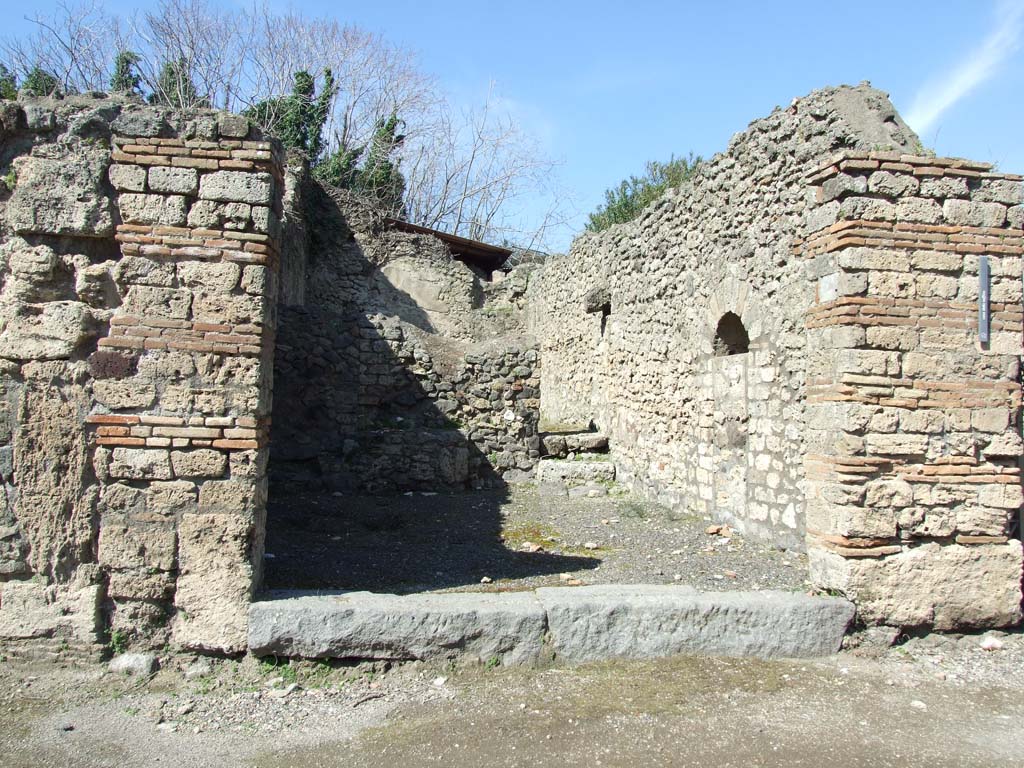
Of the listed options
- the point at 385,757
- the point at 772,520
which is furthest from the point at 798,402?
the point at 385,757

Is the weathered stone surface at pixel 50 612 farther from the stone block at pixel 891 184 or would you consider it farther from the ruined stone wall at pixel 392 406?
the stone block at pixel 891 184

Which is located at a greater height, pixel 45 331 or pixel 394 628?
pixel 45 331

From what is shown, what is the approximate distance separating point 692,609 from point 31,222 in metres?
4.30

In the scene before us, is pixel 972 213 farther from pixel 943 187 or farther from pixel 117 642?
pixel 117 642

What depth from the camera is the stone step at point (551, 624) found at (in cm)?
410

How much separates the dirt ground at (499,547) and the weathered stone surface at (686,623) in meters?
0.77

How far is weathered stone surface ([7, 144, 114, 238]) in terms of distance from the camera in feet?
13.5

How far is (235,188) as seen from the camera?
13.7 ft

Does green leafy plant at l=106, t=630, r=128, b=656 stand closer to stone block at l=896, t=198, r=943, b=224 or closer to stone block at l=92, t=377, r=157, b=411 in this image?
stone block at l=92, t=377, r=157, b=411

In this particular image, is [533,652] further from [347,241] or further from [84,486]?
[347,241]

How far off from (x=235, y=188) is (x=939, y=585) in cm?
486

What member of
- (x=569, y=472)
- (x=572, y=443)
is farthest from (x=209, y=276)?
(x=572, y=443)

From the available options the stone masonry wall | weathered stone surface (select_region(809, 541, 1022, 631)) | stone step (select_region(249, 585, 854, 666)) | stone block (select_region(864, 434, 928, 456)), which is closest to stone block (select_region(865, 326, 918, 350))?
stone block (select_region(864, 434, 928, 456))

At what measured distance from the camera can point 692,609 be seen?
4.39 metres
